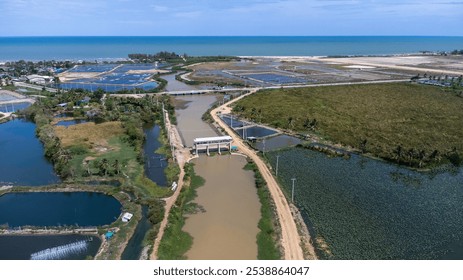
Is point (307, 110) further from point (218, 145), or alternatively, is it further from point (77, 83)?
point (77, 83)

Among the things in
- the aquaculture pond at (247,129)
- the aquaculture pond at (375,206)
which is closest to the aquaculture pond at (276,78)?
the aquaculture pond at (247,129)

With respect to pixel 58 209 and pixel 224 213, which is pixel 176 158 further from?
pixel 58 209

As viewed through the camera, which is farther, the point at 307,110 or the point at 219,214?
the point at 307,110

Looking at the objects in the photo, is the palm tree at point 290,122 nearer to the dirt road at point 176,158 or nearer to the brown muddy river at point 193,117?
the brown muddy river at point 193,117

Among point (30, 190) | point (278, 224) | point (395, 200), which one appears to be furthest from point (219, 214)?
point (30, 190)

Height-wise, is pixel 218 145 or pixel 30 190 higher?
pixel 218 145

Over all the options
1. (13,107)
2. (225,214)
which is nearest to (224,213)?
(225,214)
